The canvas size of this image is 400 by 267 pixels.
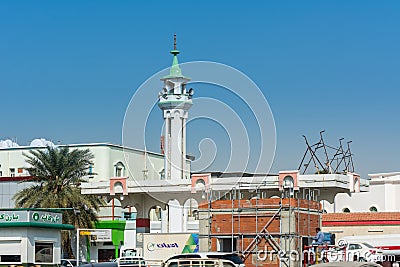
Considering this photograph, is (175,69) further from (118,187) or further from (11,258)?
(11,258)

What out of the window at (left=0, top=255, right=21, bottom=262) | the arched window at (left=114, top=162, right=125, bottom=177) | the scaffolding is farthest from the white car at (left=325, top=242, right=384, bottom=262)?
the arched window at (left=114, top=162, right=125, bottom=177)

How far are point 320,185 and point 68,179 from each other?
1759cm

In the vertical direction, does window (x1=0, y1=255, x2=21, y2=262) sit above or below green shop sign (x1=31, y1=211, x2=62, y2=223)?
below

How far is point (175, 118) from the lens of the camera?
2532 inches

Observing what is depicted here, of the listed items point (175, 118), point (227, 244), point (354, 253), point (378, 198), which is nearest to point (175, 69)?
point (175, 118)

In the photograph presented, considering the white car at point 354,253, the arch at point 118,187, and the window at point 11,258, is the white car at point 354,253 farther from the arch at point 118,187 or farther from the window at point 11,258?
the arch at point 118,187

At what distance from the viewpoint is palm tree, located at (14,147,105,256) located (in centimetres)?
5441

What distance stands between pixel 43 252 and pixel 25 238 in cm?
140

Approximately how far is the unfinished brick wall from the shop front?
7.72 metres

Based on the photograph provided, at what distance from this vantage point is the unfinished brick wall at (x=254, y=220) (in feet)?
123

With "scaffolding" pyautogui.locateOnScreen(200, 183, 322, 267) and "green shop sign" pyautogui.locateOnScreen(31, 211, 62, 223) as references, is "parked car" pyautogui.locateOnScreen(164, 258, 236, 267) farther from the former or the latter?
"green shop sign" pyautogui.locateOnScreen(31, 211, 62, 223)

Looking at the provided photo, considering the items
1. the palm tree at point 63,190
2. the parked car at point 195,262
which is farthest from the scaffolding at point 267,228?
the palm tree at point 63,190

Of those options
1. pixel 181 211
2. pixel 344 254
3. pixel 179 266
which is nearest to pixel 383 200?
pixel 181 211

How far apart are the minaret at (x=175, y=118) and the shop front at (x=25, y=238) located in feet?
85.1
